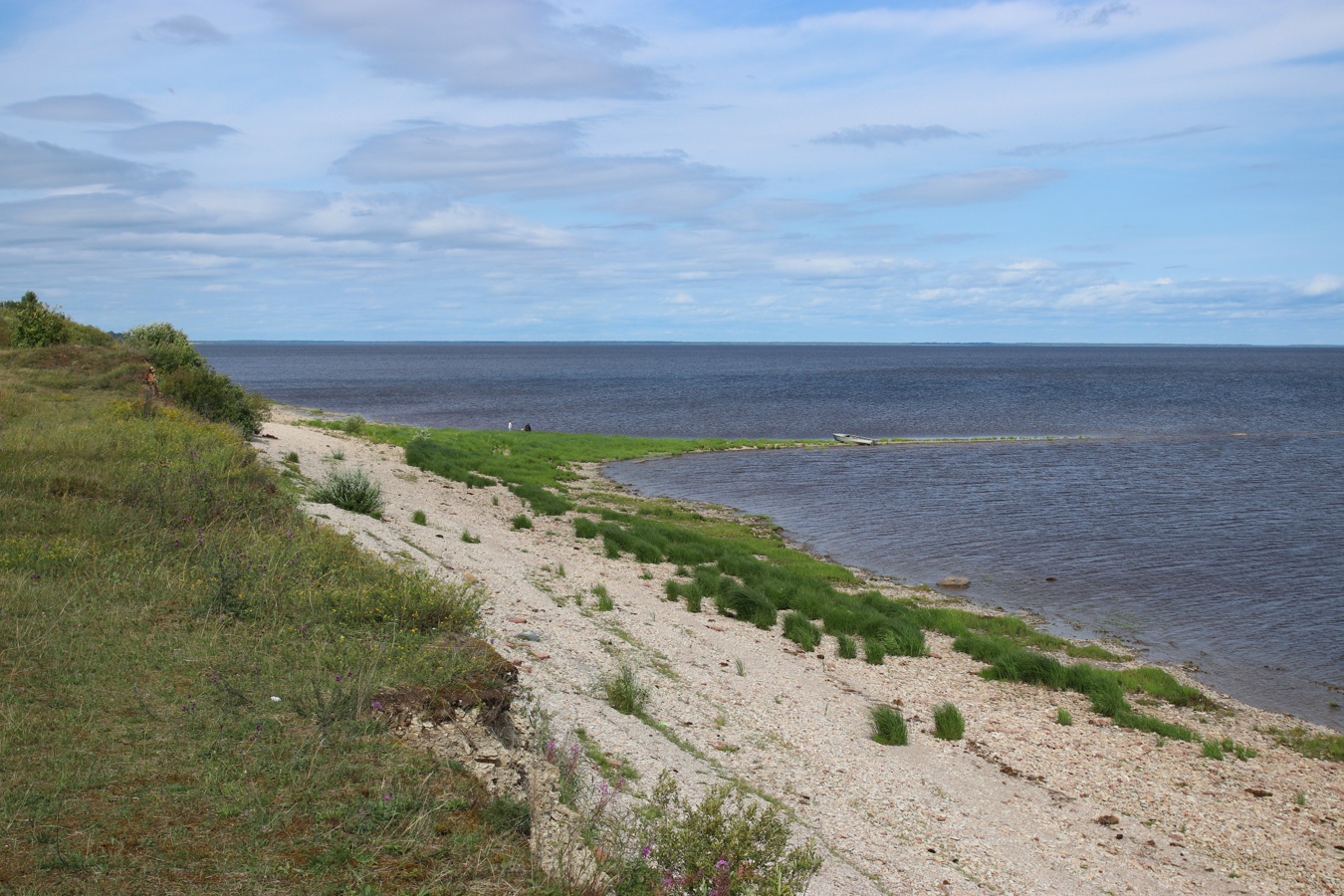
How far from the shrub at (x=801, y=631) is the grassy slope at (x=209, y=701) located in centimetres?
821

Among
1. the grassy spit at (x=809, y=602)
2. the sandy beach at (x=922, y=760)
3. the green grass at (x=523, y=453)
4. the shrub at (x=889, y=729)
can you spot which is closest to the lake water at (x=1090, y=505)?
the grassy spit at (x=809, y=602)

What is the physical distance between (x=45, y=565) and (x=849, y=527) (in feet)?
79.1

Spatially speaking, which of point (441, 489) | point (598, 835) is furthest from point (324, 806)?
point (441, 489)

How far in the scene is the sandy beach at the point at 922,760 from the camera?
8883 mm

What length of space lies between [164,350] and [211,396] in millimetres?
3249

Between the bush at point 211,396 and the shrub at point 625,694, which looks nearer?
the shrub at point 625,694

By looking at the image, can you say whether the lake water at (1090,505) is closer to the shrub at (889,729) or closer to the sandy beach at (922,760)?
the sandy beach at (922,760)

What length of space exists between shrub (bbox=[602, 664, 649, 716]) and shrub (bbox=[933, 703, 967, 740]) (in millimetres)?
4311

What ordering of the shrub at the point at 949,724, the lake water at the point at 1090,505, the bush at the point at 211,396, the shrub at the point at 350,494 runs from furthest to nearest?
the bush at the point at 211,396, the lake water at the point at 1090,505, the shrub at the point at 350,494, the shrub at the point at 949,724

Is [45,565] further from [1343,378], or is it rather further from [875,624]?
[1343,378]

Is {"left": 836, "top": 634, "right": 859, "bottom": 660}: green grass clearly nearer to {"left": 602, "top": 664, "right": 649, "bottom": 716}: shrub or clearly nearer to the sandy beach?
the sandy beach

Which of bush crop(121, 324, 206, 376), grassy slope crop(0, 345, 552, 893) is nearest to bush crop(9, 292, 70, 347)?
bush crop(121, 324, 206, 376)

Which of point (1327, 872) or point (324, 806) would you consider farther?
point (1327, 872)

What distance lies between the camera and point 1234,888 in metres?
9.07
